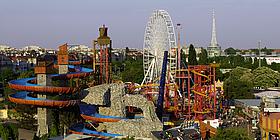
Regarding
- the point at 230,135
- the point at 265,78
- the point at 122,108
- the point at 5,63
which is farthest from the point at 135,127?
the point at 5,63

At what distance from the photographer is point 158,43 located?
5522 cm

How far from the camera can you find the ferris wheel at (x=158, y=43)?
54344 millimetres

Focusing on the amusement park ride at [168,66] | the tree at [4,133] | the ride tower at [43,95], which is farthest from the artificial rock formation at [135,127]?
the amusement park ride at [168,66]

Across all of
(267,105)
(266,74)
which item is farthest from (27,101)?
(266,74)

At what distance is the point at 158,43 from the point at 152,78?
5.23 m

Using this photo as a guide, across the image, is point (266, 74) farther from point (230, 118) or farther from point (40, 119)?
point (40, 119)

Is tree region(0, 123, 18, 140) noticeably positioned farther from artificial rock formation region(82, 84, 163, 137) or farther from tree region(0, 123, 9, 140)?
Answer: artificial rock formation region(82, 84, 163, 137)

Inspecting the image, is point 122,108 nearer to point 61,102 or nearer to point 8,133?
point 61,102

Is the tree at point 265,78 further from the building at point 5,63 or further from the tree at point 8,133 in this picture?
the tree at point 8,133

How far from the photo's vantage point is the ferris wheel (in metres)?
54.3

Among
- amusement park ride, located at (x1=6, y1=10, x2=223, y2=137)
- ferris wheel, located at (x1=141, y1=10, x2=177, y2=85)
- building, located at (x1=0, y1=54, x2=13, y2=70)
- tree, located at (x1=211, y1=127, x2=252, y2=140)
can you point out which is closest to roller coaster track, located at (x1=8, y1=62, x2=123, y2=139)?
amusement park ride, located at (x1=6, y1=10, x2=223, y2=137)

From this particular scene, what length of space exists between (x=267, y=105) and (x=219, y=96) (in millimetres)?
18390

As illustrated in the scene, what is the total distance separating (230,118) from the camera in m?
42.5

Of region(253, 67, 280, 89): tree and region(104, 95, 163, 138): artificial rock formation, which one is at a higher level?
region(253, 67, 280, 89): tree
